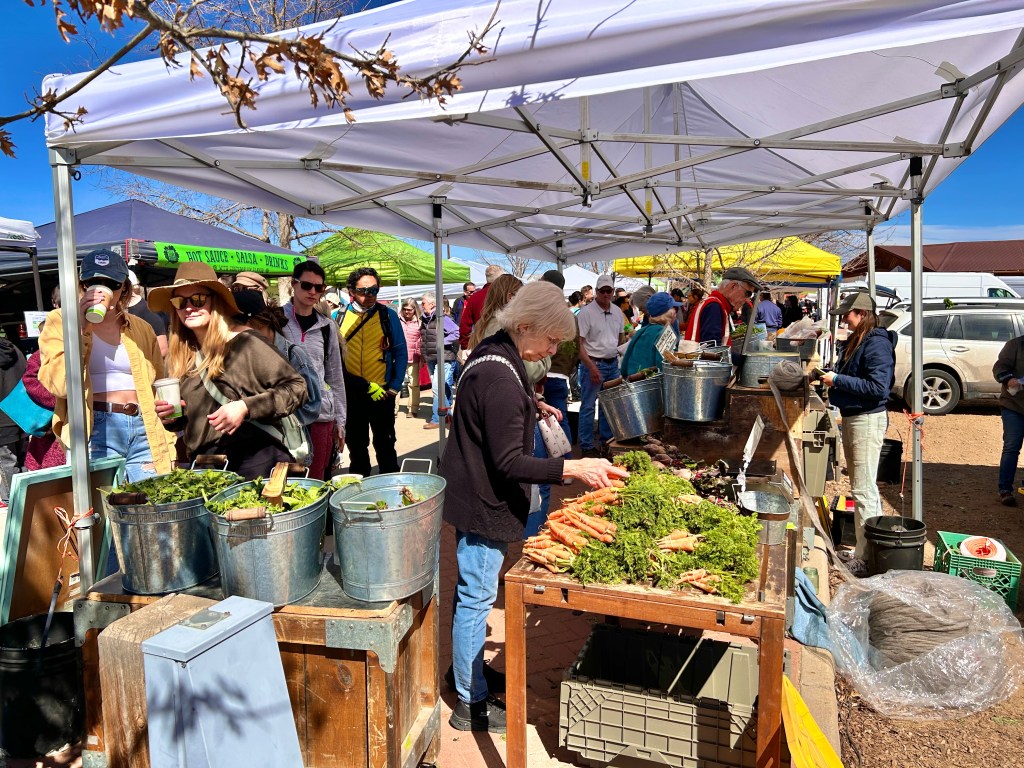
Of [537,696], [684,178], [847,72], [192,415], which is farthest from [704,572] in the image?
[684,178]

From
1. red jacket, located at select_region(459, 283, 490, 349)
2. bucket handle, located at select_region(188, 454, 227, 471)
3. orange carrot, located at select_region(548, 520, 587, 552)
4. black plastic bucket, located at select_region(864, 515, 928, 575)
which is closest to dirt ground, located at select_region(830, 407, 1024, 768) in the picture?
black plastic bucket, located at select_region(864, 515, 928, 575)

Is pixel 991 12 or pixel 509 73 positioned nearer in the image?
pixel 991 12

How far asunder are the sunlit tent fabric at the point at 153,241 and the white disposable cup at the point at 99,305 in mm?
5199

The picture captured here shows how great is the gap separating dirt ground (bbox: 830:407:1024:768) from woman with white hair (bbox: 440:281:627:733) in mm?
1902

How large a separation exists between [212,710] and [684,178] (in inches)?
272

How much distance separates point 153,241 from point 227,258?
3.72 feet

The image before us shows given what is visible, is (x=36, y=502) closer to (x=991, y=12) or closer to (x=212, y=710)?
(x=212, y=710)

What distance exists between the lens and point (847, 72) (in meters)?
4.31

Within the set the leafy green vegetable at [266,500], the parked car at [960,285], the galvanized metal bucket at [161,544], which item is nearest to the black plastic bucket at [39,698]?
the galvanized metal bucket at [161,544]

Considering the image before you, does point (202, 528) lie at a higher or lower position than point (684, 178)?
lower

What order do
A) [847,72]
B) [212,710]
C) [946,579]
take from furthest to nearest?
[847,72] → [946,579] → [212,710]

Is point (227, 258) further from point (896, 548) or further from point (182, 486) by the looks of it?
point (896, 548)

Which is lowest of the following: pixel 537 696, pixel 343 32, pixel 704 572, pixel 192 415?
pixel 537 696

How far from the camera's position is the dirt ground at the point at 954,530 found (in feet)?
10.4
